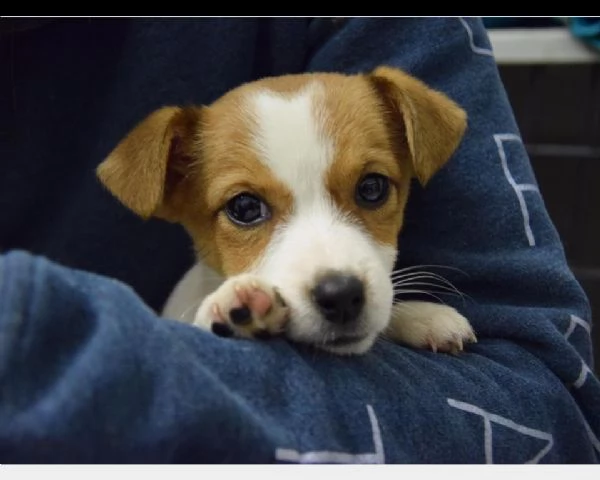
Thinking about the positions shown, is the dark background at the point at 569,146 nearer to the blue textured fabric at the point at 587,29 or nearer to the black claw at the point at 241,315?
the blue textured fabric at the point at 587,29

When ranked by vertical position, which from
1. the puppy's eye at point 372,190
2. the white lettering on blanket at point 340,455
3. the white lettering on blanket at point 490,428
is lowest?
the white lettering on blanket at point 490,428

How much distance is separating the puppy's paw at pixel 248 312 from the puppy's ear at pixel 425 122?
0.35m

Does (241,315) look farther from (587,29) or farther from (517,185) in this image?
(587,29)

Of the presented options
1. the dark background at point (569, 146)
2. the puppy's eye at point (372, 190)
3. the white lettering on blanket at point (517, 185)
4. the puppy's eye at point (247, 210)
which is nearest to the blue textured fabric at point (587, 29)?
the dark background at point (569, 146)

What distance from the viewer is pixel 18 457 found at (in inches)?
25.0

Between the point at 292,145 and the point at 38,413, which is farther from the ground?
the point at 292,145

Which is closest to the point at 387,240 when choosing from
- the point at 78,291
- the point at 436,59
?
the point at 436,59

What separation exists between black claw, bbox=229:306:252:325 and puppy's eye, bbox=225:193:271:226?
22 cm

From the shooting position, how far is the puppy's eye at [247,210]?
3.38 ft

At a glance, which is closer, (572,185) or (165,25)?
(165,25)

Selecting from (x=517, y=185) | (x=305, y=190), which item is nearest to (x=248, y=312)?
(x=305, y=190)

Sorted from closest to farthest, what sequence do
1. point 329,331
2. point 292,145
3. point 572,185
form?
1. point 329,331
2. point 292,145
3. point 572,185

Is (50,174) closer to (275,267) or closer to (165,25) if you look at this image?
(165,25)
